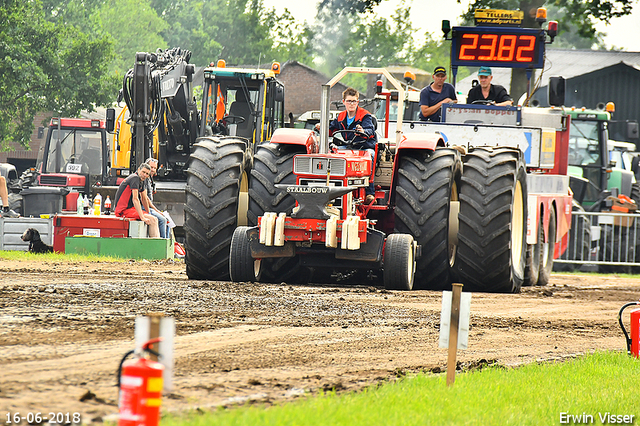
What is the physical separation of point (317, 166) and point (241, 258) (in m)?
1.34

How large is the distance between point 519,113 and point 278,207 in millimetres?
5173

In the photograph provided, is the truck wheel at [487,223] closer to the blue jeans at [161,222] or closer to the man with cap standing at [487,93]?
the man with cap standing at [487,93]

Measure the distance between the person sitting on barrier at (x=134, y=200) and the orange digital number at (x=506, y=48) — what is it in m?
6.40

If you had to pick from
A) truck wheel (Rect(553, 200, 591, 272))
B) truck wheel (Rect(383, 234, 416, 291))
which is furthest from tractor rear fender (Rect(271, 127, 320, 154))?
truck wheel (Rect(553, 200, 591, 272))

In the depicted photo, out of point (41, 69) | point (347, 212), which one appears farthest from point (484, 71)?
point (41, 69)

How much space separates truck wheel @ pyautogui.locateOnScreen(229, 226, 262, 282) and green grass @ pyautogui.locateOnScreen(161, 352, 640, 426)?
4539 millimetres

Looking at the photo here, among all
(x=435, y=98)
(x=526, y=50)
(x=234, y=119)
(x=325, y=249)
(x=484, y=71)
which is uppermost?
(x=526, y=50)

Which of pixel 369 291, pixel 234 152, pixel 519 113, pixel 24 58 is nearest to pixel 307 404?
pixel 369 291

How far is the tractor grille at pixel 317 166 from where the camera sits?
1022 cm

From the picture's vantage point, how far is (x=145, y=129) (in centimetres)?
1756

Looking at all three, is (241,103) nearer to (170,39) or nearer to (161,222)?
(161,222)

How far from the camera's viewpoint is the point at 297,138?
35.2 ft

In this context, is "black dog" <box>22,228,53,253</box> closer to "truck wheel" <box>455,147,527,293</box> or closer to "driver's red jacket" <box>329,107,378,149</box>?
"driver's red jacket" <box>329,107,378,149</box>

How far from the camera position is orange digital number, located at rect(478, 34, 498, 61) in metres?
14.9
